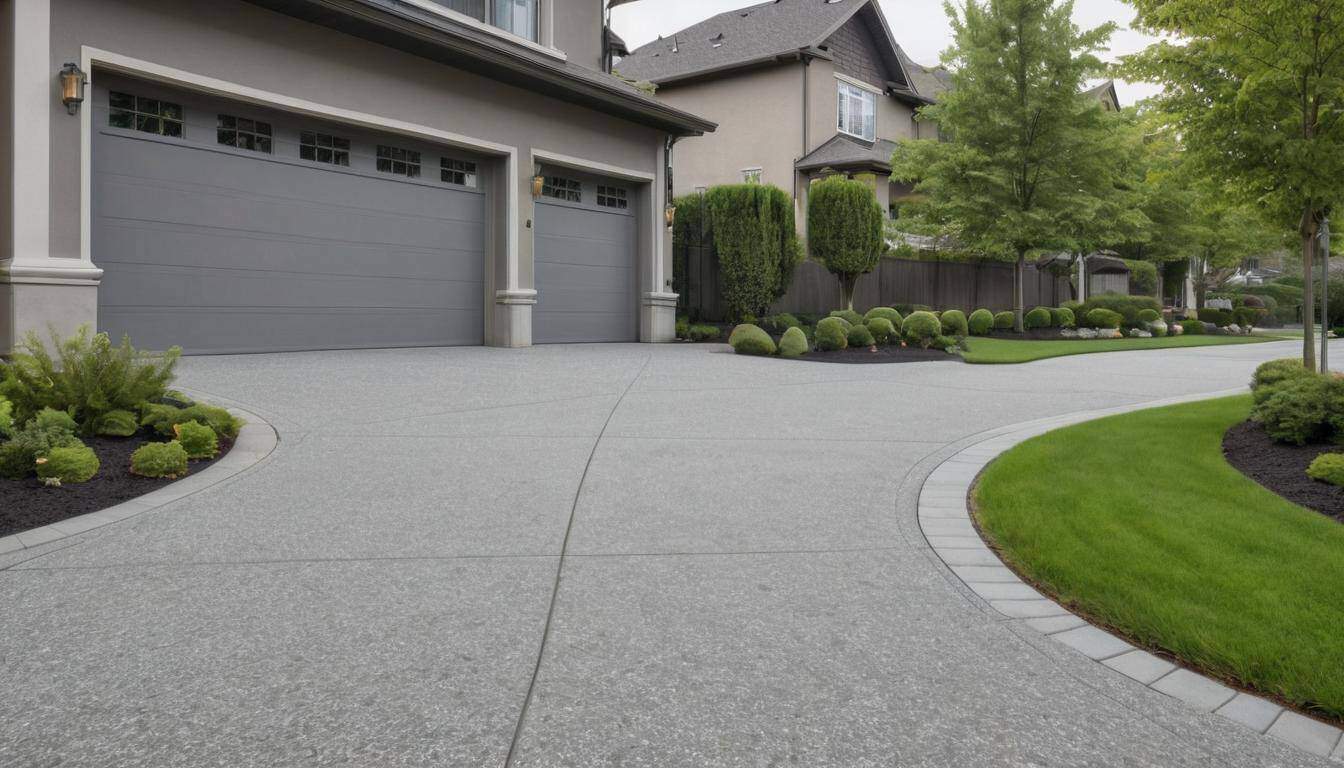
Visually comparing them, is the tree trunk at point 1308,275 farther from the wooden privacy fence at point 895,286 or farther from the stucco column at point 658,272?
the wooden privacy fence at point 895,286

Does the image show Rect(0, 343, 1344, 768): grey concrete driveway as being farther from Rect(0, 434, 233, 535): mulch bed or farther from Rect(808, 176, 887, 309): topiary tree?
Rect(808, 176, 887, 309): topiary tree

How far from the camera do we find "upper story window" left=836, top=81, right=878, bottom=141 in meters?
28.6

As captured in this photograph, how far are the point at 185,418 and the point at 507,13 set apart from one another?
12052mm

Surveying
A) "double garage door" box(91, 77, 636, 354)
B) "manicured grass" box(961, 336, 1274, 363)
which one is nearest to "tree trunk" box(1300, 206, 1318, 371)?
"manicured grass" box(961, 336, 1274, 363)

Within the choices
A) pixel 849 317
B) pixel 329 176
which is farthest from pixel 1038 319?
pixel 329 176

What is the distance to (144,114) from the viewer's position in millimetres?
10992

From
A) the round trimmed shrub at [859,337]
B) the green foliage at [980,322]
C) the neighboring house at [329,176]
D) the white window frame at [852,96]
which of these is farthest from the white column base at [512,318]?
the white window frame at [852,96]

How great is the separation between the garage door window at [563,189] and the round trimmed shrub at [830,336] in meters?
5.24

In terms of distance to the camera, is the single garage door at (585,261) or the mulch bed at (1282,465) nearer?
the mulch bed at (1282,465)

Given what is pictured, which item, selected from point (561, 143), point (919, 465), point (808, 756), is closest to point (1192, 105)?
point (919, 465)

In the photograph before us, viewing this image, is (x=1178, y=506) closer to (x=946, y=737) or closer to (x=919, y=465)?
(x=919, y=465)

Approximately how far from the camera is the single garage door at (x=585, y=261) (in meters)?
16.4

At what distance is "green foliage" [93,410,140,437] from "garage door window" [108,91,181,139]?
615 centimetres

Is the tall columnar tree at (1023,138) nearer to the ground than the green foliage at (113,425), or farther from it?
farther from it
